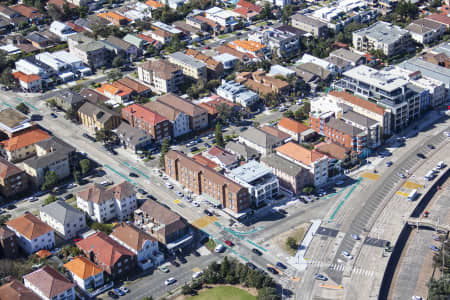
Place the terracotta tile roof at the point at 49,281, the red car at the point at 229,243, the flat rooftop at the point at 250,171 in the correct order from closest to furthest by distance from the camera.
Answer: the terracotta tile roof at the point at 49,281, the red car at the point at 229,243, the flat rooftop at the point at 250,171

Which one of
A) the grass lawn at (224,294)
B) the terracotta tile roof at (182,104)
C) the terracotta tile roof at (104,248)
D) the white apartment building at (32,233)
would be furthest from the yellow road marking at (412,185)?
the white apartment building at (32,233)

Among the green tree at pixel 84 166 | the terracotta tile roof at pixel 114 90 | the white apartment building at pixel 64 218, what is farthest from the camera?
the terracotta tile roof at pixel 114 90

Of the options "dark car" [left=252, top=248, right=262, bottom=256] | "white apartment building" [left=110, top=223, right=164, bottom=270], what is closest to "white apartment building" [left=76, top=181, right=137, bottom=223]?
"white apartment building" [left=110, top=223, right=164, bottom=270]

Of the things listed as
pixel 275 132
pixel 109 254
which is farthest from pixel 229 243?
pixel 275 132

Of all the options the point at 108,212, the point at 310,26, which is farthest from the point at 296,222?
the point at 310,26

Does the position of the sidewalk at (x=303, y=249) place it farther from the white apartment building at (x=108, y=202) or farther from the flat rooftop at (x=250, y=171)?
the white apartment building at (x=108, y=202)

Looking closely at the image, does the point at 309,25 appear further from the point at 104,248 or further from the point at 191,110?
the point at 104,248

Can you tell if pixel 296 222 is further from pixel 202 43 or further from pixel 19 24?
pixel 19 24
